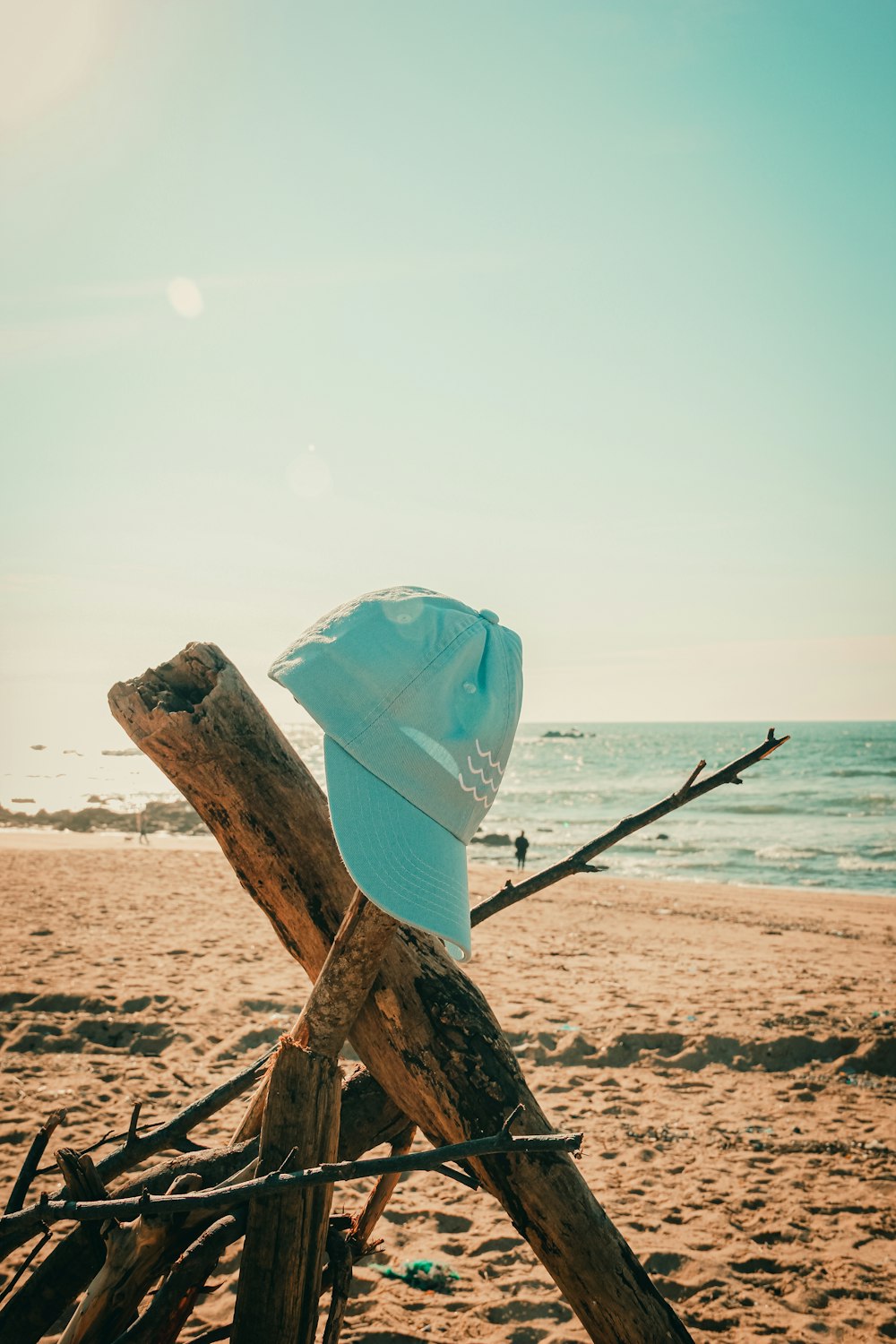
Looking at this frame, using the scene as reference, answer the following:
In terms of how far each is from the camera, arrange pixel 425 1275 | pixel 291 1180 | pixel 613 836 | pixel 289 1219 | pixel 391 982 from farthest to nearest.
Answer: pixel 425 1275 → pixel 613 836 → pixel 391 982 → pixel 289 1219 → pixel 291 1180

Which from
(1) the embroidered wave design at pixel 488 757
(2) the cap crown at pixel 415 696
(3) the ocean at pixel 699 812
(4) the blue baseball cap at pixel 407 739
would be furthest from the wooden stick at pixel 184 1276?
(3) the ocean at pixel 699 812

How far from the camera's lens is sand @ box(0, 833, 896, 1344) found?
382 cm

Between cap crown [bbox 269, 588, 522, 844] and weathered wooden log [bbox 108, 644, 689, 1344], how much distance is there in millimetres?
330

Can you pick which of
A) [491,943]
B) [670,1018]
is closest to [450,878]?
[670,1018]

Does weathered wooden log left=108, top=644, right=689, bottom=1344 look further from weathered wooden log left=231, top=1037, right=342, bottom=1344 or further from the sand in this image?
the sand

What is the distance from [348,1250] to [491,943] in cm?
922

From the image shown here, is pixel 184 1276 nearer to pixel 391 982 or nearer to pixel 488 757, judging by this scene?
pixel 391 982

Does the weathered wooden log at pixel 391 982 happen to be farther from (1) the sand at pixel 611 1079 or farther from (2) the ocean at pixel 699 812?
(1) the sand at pixel 611 1079

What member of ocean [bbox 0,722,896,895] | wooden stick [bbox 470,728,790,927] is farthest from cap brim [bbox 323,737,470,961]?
ocean [bbox 0,722,896,895]

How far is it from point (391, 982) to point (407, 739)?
568 millimetres

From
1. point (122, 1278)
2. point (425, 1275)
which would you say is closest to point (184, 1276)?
point (122, 1278)

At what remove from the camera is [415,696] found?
4.77 feet

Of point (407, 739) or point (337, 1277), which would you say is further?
point (337, 1277)

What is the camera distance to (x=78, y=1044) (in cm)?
633
